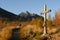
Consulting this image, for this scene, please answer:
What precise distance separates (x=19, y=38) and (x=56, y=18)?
33.3 ft

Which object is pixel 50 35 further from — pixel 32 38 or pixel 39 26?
pixel 39 26

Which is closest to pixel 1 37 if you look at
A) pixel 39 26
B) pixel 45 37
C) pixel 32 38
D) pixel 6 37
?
pixel 6 37

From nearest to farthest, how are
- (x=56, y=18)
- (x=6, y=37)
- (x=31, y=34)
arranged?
(x=6, y=37) → (x=31, y=34) → (x=56, y=18)

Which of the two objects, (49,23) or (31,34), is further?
(49,23)

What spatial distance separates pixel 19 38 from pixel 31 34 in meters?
1.42

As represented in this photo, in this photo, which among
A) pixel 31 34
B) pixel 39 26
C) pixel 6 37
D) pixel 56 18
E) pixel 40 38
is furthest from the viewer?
pixel 56 18

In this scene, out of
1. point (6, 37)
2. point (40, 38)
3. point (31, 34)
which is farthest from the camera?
point (31, 34)

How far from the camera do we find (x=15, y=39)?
16.9m

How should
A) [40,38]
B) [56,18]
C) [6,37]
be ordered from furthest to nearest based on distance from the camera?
[56,18], [6,37], [40,38]

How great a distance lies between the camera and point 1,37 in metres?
16.7

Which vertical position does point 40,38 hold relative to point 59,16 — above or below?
Answer: below

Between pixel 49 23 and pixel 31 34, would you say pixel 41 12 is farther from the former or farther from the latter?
pixel 49 23

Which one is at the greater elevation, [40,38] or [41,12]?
[41,12]

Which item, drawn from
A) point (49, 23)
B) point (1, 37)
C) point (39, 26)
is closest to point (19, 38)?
point (1, 37)
